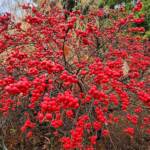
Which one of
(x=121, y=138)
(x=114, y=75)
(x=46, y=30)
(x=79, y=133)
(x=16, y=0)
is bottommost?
(x=121, y=138)

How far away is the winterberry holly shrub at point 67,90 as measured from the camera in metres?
2.92

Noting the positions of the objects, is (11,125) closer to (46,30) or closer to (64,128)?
(64,128)

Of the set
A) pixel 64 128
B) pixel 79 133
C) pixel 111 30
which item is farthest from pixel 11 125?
pixel 111 30

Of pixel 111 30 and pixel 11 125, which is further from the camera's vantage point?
pixel 111 30

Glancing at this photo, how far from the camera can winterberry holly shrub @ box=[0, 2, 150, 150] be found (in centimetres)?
292

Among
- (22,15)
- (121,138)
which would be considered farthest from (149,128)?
(22,15)

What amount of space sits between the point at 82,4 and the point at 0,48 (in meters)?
5.01

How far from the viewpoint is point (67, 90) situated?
3256 millimetres

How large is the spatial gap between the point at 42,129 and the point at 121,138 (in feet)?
3.60

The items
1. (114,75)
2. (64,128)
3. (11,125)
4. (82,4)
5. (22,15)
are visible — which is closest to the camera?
(114,75)

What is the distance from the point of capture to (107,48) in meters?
5.41

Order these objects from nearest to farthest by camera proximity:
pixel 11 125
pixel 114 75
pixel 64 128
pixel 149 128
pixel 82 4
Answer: pixel 114 75 → pixel 64 128 → pixel 11 125 → pixel 149 128 → pixel 82 4

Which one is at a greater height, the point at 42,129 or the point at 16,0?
the point at 16,0

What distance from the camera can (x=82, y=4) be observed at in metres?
8.94
